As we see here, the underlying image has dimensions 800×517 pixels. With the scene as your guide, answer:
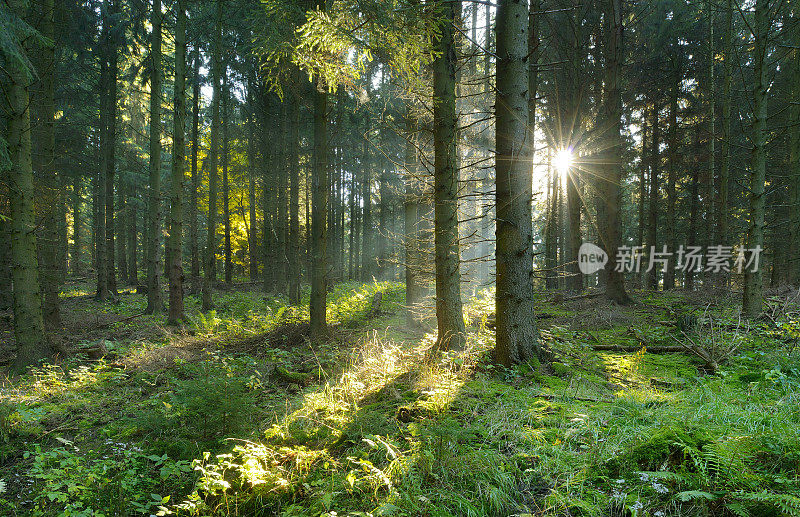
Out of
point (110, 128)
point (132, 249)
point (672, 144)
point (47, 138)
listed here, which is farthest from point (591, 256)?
point (132, 249)

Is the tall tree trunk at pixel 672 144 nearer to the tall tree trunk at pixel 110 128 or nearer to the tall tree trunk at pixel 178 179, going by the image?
the tall tree trunk at pixel 178 179

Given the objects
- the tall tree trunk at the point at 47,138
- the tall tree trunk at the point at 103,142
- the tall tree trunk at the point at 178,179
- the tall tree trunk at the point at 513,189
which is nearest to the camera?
the tall tree trunk at the point at 513,189

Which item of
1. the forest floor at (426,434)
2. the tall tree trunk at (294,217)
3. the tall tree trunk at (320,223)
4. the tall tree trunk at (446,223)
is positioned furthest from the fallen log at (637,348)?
the tall tree trunk at (294,217)

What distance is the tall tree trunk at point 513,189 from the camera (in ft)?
15.3

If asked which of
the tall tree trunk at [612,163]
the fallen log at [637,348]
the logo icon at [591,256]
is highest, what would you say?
the tall tree trunk at [612,163]

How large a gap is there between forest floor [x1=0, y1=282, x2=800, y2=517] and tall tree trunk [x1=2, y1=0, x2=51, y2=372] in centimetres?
67

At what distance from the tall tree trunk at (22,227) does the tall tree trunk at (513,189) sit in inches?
319

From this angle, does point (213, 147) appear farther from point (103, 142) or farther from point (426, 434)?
point (426, 434)

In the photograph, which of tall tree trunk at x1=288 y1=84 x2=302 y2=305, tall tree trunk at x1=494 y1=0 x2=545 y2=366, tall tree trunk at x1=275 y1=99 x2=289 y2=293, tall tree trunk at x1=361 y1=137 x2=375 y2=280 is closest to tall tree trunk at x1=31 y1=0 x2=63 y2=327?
tall tree trunk at x1=288 y1=84 x2=302 y2=305

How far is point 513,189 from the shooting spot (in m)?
4.68

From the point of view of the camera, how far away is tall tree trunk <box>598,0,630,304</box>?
33.1 ft

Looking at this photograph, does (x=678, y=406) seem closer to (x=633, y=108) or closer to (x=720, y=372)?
(x=720, y=372)

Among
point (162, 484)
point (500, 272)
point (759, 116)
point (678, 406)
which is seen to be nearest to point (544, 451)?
point (678, 406)

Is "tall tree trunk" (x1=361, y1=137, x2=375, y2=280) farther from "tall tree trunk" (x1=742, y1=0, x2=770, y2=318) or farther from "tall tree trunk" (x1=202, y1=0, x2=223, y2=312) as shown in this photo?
"tall tree trunk" (x1=742, y1=0, x2=770, y2=318)
